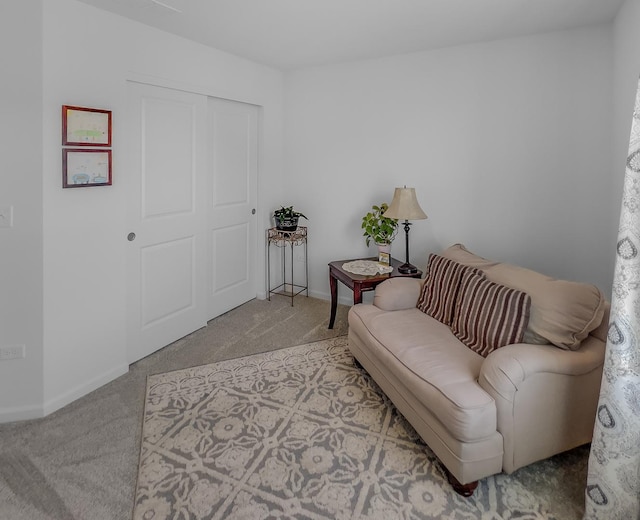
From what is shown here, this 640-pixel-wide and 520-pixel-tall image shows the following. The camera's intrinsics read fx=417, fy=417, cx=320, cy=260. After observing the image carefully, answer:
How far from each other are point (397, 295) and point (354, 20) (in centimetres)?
189

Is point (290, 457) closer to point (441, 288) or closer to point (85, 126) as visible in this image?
point (441, 288)

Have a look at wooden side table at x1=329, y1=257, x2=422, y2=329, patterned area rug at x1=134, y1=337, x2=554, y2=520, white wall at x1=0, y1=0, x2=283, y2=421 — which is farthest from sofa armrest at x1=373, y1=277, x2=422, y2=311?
white wall at x1=0, y1=0, x2=283, y2=421

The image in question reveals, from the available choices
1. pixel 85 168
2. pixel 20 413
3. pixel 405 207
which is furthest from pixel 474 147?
pixel 20 413

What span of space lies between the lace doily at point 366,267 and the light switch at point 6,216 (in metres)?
2.26

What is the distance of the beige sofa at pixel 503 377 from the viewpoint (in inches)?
69.4

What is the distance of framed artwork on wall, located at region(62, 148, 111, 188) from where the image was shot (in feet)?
7.86

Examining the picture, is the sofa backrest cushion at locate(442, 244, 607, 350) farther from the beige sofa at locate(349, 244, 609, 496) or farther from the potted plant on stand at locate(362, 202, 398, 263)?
the potted plant on stand at locate(362, 202, 398, 263)

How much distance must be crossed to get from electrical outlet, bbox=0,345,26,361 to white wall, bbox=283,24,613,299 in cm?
272

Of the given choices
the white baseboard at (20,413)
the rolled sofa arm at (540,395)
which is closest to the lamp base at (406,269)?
the rolled sofa arm at (540,395)

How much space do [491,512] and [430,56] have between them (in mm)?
3324

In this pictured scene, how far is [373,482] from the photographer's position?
189 cm

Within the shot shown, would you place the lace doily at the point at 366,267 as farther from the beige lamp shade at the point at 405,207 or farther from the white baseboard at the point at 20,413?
the white baseboard at the point at 20,413

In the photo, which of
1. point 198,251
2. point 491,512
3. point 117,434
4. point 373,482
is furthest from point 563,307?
point 198,251

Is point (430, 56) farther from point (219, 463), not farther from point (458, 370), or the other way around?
point (219, 463)
